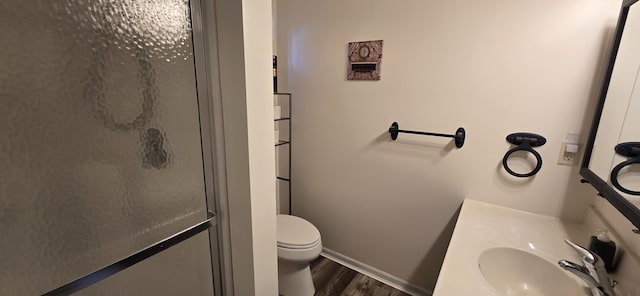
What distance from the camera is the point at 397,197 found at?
176 cm

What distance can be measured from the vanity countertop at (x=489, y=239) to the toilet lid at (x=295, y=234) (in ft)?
2.92

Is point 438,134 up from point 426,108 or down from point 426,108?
down

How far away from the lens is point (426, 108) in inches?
61.7

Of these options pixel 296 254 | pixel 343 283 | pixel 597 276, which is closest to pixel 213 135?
pixel 296 254

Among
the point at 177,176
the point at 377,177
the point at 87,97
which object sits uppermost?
the point at 87,97

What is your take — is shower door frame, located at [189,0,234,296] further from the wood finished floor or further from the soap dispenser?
the soap dispenser

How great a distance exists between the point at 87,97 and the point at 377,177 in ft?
5.14

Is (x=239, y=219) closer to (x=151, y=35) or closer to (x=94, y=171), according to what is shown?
(x=94, y=171)

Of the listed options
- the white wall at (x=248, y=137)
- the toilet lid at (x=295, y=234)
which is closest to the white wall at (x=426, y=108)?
the toilet lid at (x=295, y=234)

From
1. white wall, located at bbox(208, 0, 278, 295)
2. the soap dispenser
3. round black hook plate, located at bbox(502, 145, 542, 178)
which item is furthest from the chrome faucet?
white wall, located at bbox(208, 0, 278, 295)

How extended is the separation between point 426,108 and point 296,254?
3.93ft

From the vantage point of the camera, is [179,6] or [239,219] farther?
[239,219]

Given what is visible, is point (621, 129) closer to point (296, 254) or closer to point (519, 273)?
point (519, 273)

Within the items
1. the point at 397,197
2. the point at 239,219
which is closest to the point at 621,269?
the point at 397,197
